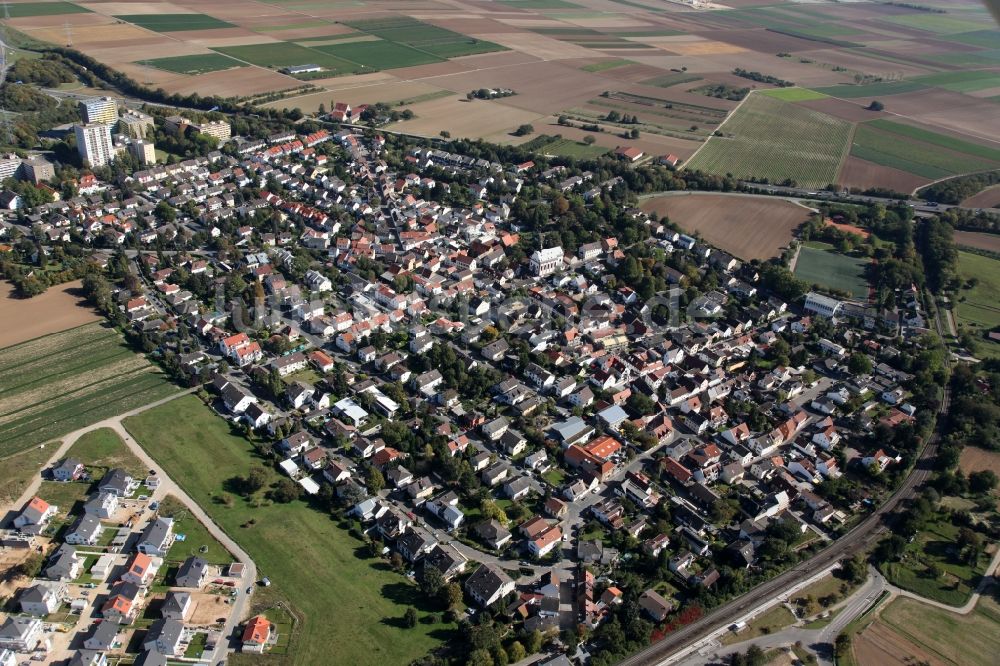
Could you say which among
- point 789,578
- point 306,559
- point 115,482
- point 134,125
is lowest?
point 306,559

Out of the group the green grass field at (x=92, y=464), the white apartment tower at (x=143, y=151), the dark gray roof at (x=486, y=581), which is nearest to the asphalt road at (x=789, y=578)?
the dark gray roof at (x=486, y=581)

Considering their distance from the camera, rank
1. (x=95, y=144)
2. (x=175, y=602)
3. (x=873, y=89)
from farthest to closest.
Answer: (x=873, y=89), (x=95, y=144), (x=175, y=602)

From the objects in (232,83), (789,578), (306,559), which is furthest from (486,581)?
(232,83)

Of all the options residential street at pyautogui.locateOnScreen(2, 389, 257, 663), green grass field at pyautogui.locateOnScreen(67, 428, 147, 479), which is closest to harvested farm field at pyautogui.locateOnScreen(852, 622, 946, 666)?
residential street at pyautogui.locateOnScreen(2, 389, 257, 663)

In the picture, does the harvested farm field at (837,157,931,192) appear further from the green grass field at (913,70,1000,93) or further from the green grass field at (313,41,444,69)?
the green grass field at (313,41,444,69)

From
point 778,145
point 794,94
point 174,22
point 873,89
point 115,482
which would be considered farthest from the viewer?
point 174,22

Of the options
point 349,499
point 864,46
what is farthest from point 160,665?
point 864,46

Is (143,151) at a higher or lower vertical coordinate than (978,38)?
lower

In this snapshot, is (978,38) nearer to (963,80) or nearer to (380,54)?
(963,80)
